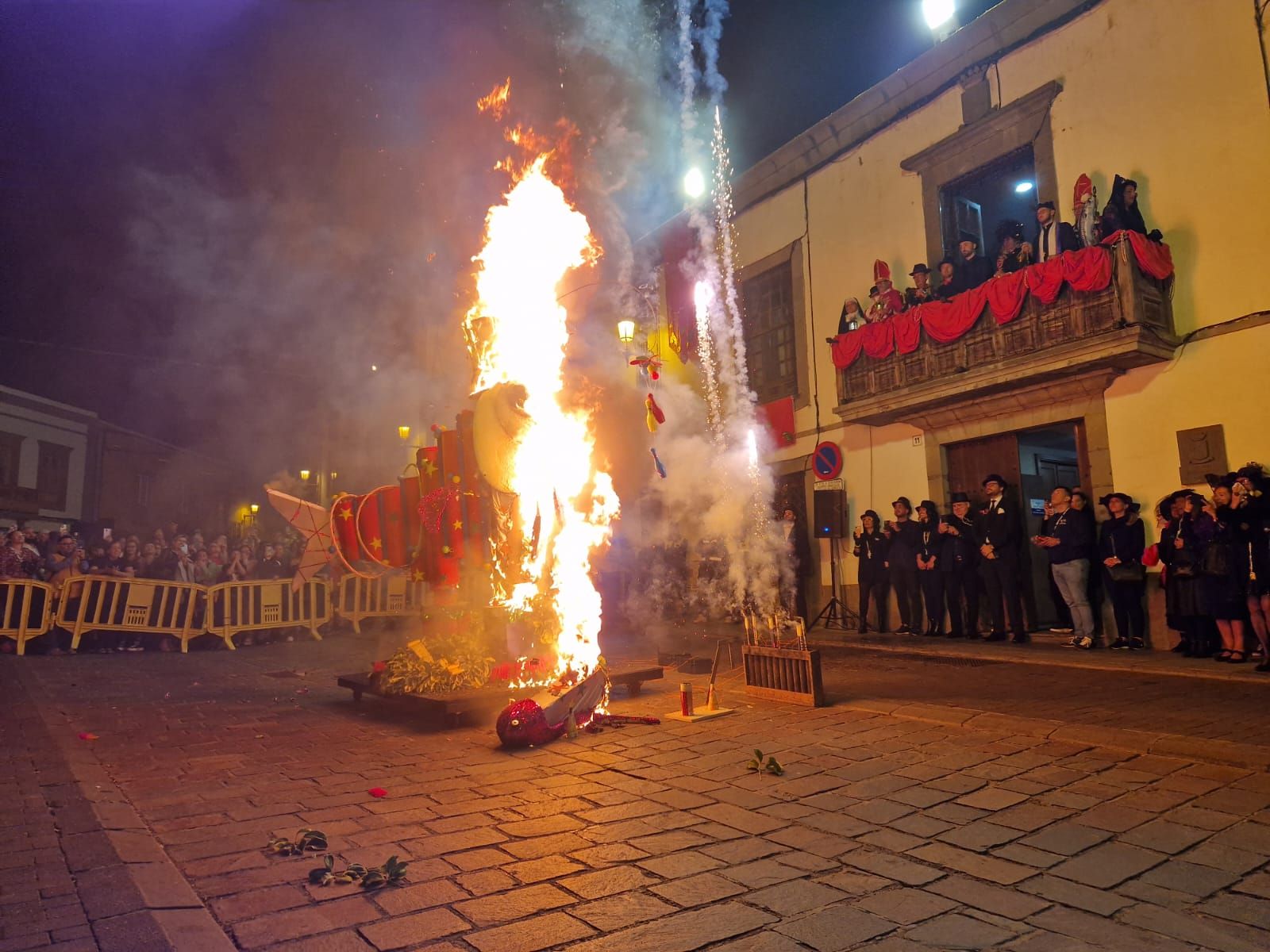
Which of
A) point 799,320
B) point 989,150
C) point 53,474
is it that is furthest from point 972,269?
point 53,474

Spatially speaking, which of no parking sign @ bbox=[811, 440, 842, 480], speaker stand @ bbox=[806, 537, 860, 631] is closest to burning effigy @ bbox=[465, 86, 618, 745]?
speaker stand @ bbox=[806, 537, 860, 631]

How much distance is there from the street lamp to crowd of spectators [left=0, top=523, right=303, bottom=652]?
1539cm

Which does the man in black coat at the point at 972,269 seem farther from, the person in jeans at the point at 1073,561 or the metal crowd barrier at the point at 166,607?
the metal crowd barrier at the point at 166,607

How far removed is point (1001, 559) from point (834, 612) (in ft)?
12.2

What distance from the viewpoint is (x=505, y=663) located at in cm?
683

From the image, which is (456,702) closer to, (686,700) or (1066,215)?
(686,700)

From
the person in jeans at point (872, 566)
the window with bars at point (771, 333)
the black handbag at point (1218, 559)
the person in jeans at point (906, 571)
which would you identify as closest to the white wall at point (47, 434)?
the window with bars at point (771, 333)

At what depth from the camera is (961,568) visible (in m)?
11.0

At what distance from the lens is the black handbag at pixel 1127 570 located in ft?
30.7

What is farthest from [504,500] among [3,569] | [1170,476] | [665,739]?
[3,569]

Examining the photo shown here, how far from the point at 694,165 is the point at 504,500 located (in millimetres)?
12636

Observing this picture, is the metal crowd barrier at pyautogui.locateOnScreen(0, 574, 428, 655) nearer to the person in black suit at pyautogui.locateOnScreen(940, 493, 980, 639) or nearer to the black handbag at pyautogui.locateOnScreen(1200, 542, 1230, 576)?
the person in black suit at pyautogui.locateOnScreen(940, 493, 980, 639)

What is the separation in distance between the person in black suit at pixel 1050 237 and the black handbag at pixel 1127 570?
3.89 m

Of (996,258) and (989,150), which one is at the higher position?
(989,150)
